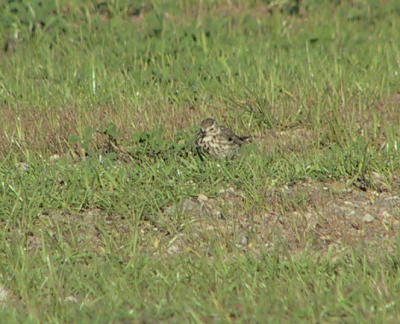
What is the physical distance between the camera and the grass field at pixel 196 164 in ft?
16.7

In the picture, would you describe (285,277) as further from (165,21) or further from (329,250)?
(165,21)

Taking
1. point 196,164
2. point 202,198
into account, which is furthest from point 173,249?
point 196,164

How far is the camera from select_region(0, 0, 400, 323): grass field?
16.7ft

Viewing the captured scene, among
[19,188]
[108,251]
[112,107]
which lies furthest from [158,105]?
[108,251]

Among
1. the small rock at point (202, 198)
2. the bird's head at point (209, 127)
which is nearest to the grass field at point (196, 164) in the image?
the small rock at point (202, 198)

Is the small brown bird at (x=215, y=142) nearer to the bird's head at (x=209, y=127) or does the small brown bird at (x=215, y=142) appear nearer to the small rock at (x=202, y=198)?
the bird's head at (x=209, y=127)

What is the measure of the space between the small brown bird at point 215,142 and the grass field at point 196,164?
9 centimetres

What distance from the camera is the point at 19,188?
6449mm

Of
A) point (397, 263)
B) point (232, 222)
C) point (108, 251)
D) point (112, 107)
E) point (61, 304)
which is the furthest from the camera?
point (112, 107)

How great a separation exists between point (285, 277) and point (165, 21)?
5.55 metres

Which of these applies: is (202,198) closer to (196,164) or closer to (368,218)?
(196,164)

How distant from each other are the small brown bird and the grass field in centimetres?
9

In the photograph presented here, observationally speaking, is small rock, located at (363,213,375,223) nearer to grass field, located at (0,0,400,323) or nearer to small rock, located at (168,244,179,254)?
grass field, located at (0,0,400,323)

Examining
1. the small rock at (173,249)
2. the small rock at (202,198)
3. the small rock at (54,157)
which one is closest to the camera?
the small rock at (173,249)
